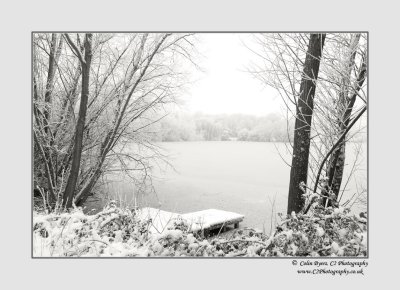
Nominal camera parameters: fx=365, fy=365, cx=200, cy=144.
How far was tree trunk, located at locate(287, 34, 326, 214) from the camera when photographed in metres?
3.51

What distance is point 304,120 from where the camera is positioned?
3.52 metres

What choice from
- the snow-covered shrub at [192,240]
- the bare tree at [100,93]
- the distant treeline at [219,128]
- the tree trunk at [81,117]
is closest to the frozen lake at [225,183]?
the distant treeline at [219,128]

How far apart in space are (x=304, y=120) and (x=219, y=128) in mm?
3924

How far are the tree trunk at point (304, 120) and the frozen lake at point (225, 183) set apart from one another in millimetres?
2609

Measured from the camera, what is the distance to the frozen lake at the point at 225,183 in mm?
7066

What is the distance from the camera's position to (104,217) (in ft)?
9.34

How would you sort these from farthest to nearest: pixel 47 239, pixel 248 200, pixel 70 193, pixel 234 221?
pixel 248 200
pixel 234 221
pixel 70 193
pixel 47 239

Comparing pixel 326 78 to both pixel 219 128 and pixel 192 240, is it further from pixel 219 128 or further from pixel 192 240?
pixel 219 128

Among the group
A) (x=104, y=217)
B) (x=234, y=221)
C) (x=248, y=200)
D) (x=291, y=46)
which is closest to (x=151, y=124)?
(x=234, y=221)

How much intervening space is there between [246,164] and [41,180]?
656 centimetres

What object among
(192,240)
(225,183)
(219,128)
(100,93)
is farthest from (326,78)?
(225,183)

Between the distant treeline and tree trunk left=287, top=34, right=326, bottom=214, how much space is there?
1.66m

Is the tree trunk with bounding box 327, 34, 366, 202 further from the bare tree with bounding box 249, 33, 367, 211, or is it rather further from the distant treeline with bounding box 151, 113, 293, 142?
the distant treeline with bounding box 151, 113, 293, 142
